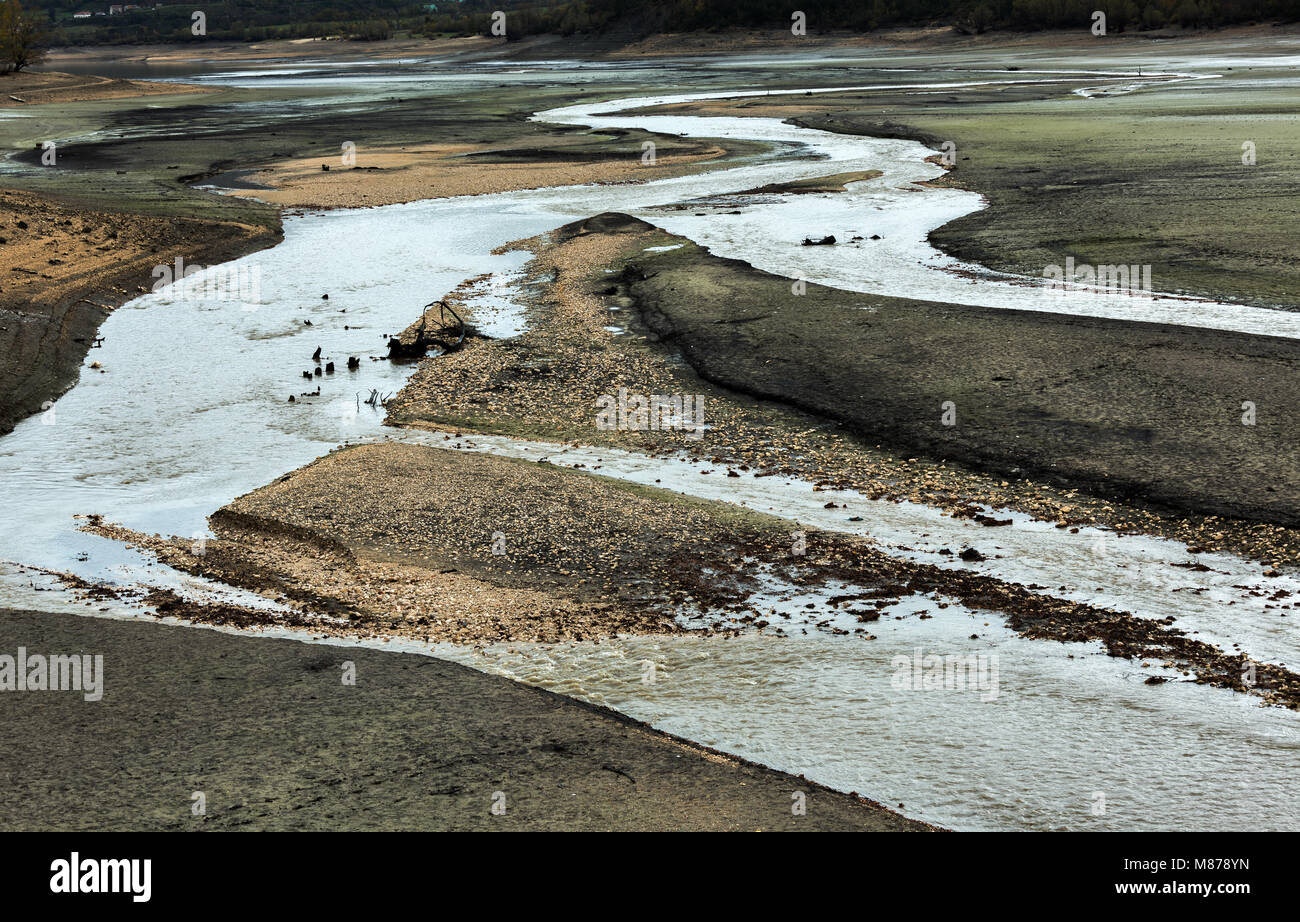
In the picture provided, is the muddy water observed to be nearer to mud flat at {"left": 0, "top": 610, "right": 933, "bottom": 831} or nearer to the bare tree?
mud flat at {"left": 0, "top": 610, "right": 933, "bottom": 831}

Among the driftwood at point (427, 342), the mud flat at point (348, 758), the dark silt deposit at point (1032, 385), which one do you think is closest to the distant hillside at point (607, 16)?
the dark silt deposit at point (1032, 385)

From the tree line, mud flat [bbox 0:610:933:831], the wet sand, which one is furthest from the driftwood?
the tree line

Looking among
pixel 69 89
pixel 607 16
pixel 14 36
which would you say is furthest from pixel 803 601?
pixel 607 16

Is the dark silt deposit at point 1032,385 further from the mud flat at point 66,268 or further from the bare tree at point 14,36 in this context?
the bare tree at point 14,36

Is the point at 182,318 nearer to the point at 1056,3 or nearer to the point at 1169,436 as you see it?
the point at 1169,436

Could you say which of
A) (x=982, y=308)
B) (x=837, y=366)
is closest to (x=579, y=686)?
(x=837, y=366)

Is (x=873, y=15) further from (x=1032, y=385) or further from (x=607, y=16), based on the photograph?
(x=1032, y=385)
